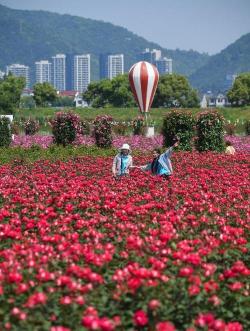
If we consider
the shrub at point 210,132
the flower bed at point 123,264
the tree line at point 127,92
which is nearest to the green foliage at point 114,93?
the tree line at point 127,92

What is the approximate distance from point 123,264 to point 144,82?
94.2 feet

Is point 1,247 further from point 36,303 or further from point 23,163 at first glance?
point 23,163

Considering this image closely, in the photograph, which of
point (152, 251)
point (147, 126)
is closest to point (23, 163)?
point (152, 251)

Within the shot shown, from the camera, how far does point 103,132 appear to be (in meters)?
24.4

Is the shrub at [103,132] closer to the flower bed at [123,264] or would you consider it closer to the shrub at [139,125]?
the shrub at [139,125]

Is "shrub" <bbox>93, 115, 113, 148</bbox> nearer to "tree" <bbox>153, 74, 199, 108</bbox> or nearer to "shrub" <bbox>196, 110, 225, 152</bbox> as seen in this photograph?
"shrub" <bbox>196, 110, 225, 152</bbox>

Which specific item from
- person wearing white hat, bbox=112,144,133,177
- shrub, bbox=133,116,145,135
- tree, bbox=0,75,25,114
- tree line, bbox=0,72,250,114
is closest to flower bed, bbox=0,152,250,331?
person wearing white hat, bbox=112,144,133,177

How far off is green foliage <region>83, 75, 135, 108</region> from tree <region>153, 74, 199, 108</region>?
15.1 feet

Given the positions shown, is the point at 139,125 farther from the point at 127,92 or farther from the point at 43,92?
the point at 43,92

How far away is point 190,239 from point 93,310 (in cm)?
244

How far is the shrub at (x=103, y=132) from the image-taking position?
24297mm

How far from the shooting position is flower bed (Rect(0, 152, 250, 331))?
4273 mm

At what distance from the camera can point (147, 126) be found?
1271 inches

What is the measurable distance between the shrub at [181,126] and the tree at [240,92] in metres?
67.2
